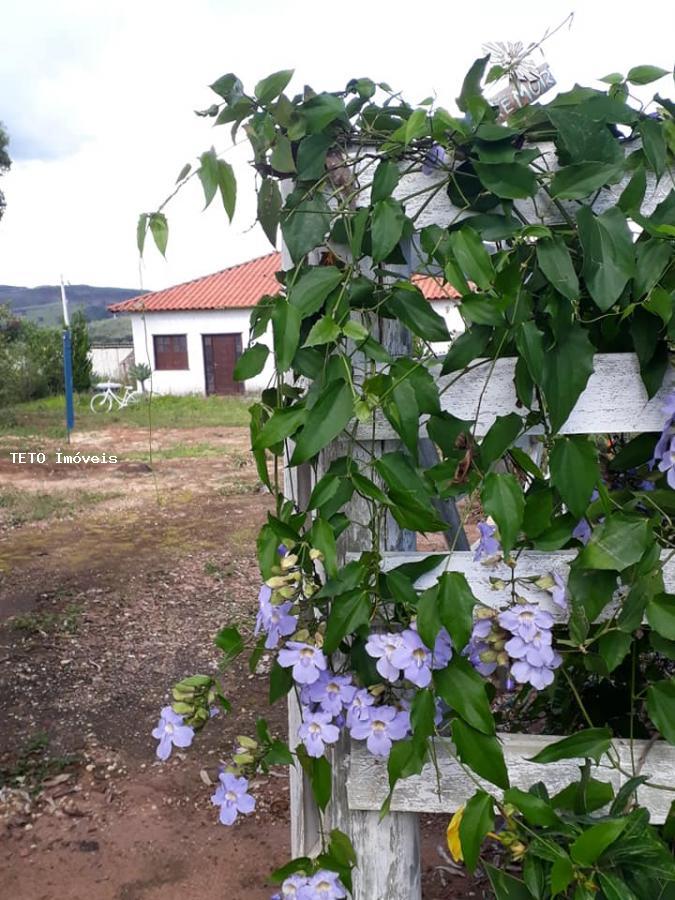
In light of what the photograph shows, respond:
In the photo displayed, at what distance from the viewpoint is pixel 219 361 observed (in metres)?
18.1

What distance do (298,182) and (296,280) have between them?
12 cm

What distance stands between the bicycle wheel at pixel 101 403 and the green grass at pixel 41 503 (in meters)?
7.59

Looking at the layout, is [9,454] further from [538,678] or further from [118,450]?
[538,678]

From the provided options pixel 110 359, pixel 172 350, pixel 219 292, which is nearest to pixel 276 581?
pixel 172 350

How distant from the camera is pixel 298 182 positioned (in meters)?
0.96

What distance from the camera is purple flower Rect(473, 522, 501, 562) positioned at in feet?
3.15

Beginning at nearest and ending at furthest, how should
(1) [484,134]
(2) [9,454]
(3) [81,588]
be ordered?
(1) [484,134]
(3) [81,588]
(2) [9,454]

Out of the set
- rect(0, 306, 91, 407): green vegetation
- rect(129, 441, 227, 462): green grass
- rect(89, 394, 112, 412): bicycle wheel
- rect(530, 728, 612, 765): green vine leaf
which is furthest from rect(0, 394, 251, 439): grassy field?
rect(530, 728, 612, 765): green vine leaf

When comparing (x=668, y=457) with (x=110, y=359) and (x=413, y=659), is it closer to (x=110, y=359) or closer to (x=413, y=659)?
(x=413, y=659)

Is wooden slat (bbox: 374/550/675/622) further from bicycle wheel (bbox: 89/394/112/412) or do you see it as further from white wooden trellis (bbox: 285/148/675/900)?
bicycle wheel (bbox: 89/394/112/412)

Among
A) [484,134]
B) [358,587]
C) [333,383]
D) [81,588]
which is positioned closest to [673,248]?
[484,134]

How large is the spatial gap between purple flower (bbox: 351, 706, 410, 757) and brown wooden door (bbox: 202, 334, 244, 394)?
17073mm

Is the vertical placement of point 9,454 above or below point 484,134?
below

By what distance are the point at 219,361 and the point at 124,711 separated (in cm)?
1577
